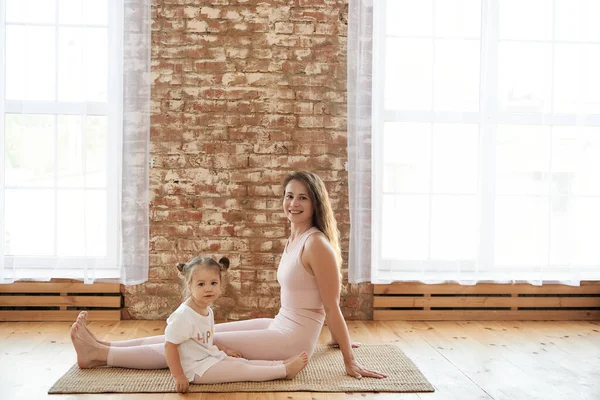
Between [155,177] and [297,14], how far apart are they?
135cm

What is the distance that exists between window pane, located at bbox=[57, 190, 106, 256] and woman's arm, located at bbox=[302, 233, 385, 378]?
5.25 feet

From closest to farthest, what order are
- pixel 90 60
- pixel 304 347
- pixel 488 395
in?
pixel 488 395 → pixel 304 347 → pixel 90 60

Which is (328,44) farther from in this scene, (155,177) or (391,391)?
(391,391)

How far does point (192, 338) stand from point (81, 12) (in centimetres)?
221

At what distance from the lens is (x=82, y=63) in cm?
381

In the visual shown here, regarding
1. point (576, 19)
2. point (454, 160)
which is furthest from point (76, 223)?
point (576, 19)

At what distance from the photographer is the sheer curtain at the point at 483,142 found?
395 centimetres

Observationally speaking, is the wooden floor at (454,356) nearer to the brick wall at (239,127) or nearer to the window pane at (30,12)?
the brick wall at (239,127)

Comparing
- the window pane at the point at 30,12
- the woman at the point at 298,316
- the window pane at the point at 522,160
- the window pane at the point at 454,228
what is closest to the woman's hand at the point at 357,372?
the woman at the point at 298,316

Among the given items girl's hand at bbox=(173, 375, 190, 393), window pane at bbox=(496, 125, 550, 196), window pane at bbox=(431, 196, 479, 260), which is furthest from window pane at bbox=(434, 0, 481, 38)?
girl's hand at bbox=(173, 375, 190, 393)

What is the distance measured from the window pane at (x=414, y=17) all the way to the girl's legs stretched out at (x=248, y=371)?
2187 mm

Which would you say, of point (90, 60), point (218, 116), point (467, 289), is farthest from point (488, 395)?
point (90, 60)

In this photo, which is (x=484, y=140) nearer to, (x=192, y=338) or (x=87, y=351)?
(x=192, y=338)

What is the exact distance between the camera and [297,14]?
3.98 m
